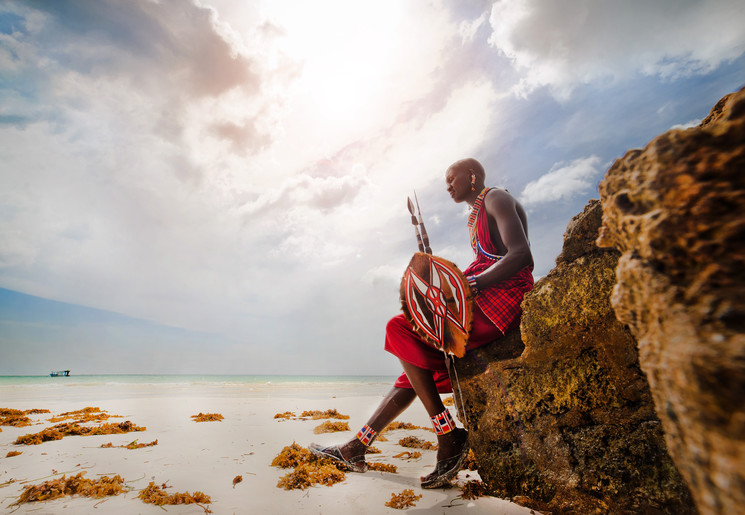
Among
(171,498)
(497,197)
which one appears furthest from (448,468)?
(497,197)

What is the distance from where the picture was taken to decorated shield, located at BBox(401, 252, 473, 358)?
7.34 feet

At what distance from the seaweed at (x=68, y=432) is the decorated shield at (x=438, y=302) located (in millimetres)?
4749

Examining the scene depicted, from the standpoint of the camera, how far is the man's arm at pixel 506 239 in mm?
2242

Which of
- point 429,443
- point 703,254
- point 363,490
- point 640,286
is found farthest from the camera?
point 429,443

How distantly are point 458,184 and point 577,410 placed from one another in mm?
2100

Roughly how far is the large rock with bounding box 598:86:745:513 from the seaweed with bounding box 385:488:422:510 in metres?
2.09

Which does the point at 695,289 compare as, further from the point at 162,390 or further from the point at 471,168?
the point at 162,390

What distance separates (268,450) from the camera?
144 inches

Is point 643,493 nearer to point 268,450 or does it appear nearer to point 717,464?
point 717,464

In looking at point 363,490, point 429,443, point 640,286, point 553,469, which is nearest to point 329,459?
point 363,490

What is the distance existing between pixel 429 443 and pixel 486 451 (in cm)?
242

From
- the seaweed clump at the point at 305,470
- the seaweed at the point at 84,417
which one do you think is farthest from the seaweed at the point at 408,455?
the seaweed at the point at 84,417

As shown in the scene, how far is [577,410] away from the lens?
176 centimetres

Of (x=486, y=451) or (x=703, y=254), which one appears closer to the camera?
(x=703, y=254)
